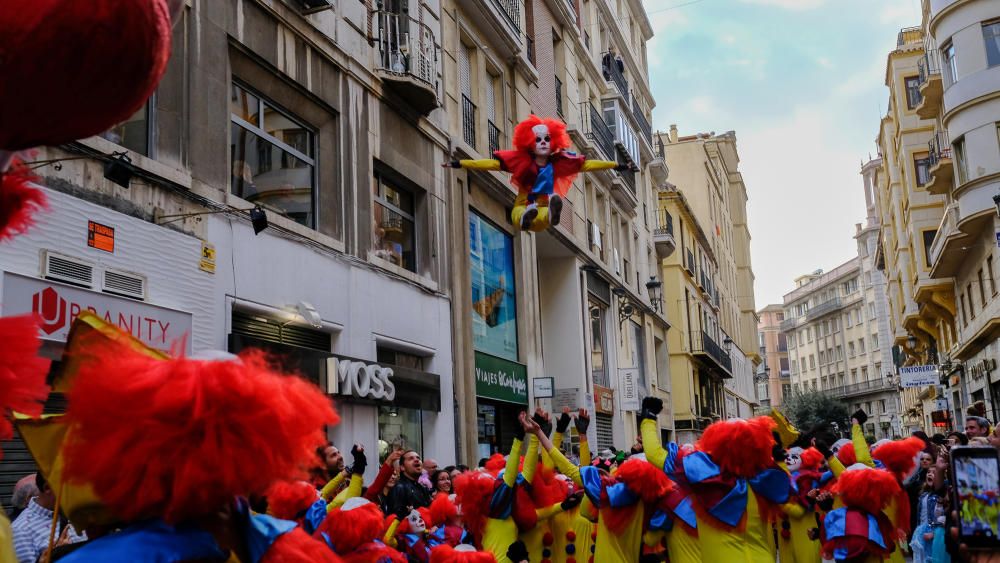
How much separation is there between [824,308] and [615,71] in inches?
2923

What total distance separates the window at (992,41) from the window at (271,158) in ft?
70.8

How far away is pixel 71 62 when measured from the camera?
1954mm

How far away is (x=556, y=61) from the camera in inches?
1047

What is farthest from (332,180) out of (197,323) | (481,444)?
(481,444)

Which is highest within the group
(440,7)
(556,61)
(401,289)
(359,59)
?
(556,61)

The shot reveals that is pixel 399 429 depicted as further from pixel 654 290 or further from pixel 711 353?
pixel 711 353

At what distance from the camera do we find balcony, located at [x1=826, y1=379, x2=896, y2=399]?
88188 millimetres

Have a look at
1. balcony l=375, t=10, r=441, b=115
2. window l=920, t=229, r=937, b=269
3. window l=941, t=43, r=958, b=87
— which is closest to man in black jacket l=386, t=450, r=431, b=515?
balcony l=375, t=10, r=441, b=115

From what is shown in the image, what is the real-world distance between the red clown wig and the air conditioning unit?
18.3ft

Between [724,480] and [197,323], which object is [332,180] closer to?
[197,323]

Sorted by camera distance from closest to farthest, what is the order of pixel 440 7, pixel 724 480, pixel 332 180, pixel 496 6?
pixel 724 480 → pixel 332 180 → pixel 440 7 → pixel 496 6

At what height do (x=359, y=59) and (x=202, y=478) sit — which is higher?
(x=359, y=59)

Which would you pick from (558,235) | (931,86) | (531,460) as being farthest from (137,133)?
(931,86)

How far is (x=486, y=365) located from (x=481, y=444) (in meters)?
1.48
